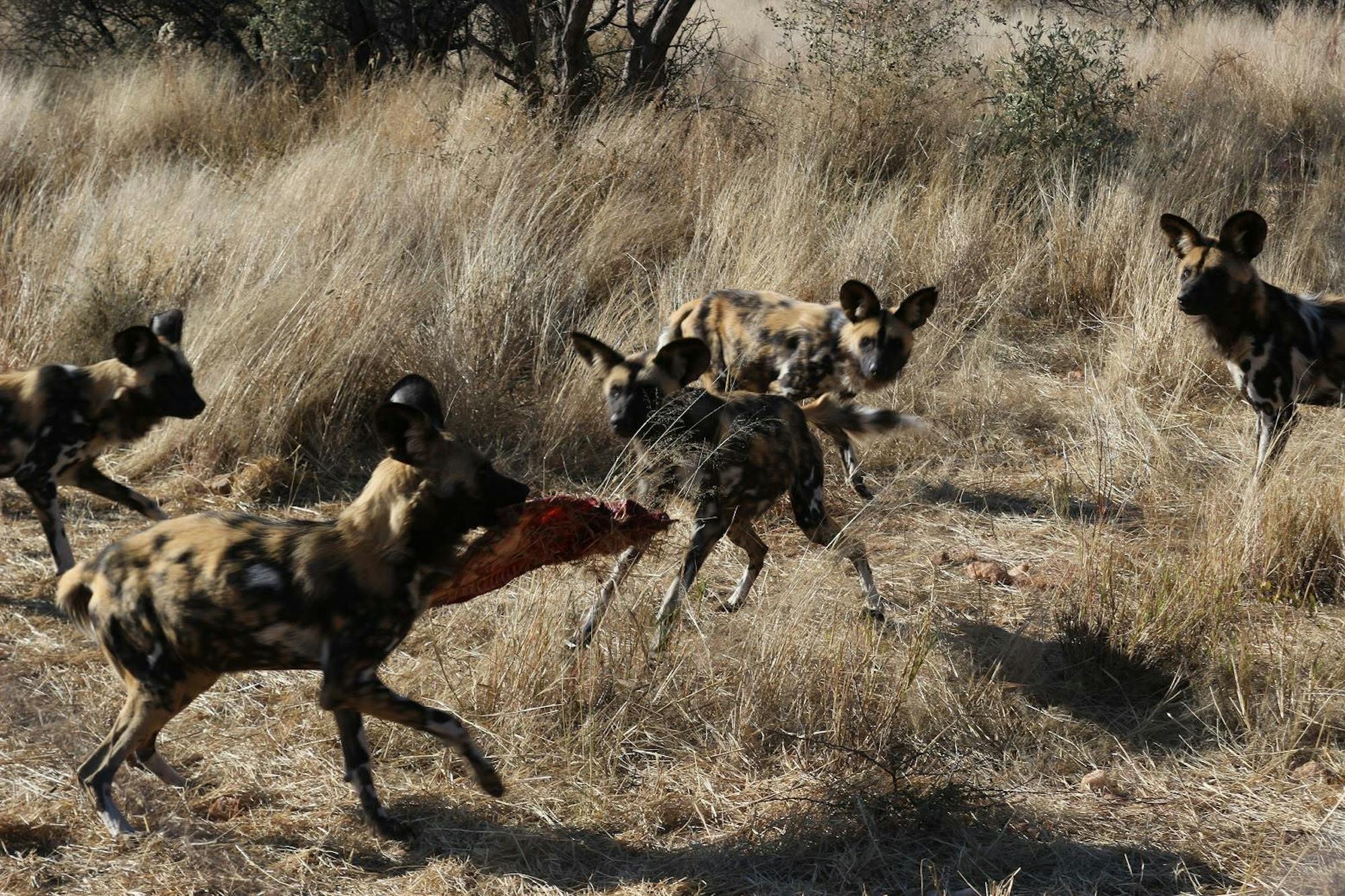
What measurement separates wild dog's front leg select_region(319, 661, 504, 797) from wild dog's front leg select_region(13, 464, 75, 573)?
214 centimetres

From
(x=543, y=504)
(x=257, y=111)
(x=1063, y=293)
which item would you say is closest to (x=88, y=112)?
(x=257, y=111)

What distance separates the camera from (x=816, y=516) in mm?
4730

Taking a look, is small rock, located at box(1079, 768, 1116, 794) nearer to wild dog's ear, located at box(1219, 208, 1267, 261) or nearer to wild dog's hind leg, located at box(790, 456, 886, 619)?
wild dog's hind leg, located at box(790, 456, 886, 619)

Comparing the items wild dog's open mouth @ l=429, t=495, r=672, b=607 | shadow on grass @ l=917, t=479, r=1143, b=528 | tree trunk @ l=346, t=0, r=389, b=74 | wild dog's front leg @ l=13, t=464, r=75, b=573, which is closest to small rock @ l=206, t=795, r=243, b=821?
wild dog's open mouth @ l=429, t=495, r=672, b=607

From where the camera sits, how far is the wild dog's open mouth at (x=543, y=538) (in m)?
3.43

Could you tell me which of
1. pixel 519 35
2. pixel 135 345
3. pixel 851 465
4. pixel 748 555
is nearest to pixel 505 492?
pixel 748 555

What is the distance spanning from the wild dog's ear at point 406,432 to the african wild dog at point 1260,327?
11.9 ft

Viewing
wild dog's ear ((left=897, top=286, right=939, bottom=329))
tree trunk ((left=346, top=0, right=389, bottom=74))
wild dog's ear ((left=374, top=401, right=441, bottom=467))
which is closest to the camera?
wild dog's ear ((left=374, top=401, right=441, bottom=467))

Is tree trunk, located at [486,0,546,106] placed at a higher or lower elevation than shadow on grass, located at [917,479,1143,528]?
higher

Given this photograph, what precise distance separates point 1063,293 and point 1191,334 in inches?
43.6

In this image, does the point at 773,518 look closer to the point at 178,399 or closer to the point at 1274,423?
the point at 1274,423

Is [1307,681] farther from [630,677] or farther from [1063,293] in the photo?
[1063,293]

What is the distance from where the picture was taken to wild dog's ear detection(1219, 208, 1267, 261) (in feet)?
18.2

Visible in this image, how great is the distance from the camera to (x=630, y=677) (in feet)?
12.4
